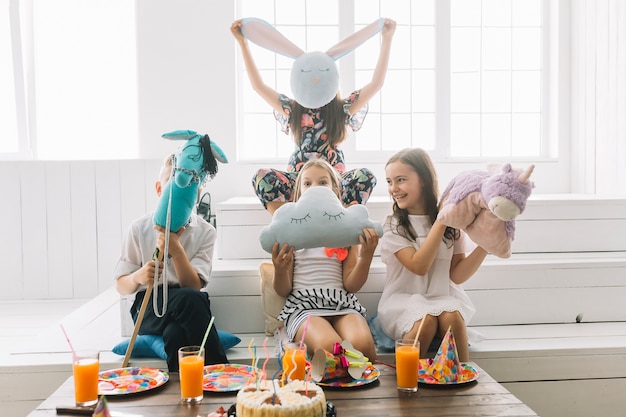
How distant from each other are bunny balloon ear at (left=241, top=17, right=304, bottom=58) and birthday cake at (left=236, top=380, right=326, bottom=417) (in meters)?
1.69

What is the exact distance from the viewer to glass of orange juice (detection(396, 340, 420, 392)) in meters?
1.48

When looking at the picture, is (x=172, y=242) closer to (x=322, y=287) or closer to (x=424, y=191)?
(x=322, y=287)

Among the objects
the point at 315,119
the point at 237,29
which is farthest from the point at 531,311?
the point at 237,29

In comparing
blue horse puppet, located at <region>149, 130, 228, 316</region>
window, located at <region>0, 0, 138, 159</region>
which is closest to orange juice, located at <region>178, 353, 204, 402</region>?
blue horse puppet, located at <region>149, 130, 228, 316</region>

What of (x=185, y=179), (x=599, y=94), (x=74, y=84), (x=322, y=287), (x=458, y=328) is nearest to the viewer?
(x=185, y=179)

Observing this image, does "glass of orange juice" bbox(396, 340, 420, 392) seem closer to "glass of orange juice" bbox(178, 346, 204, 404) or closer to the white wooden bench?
"glass of orange juice" bbox(178, 346, 204, 404)

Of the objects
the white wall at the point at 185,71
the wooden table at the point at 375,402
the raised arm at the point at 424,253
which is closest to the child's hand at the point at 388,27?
the raised arm at the point at 424,253

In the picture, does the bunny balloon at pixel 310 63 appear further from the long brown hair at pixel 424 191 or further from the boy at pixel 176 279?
the boy at pixel 176 279

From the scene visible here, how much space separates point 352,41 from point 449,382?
161 centimetres

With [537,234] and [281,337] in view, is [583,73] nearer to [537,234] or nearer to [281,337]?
[537,234]

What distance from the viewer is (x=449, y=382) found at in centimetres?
154

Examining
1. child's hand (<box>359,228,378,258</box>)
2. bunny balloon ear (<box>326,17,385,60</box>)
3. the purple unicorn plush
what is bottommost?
child's hand (<box>359,228,378,258</box>)

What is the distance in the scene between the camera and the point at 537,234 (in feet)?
9.23

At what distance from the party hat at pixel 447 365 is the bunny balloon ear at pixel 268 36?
151cm
